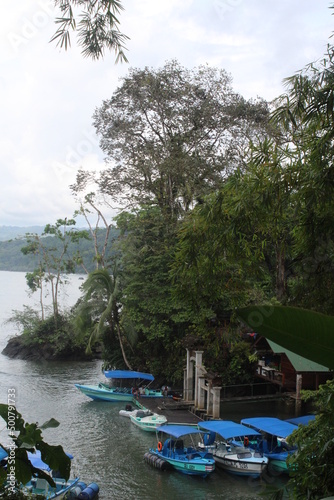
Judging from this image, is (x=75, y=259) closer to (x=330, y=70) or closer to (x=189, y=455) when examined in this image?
(x=189, y=455)

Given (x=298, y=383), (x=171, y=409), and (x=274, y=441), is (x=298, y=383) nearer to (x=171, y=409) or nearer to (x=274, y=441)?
(x=171, y=409)

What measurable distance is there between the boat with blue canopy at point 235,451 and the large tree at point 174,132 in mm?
7447

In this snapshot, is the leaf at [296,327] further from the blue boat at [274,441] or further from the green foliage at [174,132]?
the green foliage at [174,132]

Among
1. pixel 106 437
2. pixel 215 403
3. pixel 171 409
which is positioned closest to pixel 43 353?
pixel 171 409

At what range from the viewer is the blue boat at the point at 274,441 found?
1089 cm

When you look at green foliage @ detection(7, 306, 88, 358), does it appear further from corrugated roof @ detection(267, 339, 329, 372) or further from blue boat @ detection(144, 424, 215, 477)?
corrugated roof @ detection(267, 339, 329, 372)

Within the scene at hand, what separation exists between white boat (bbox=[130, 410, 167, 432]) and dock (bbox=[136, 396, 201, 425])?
11.6 inches

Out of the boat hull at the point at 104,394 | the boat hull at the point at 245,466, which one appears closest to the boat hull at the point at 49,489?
the boat hull at the point at 245,466

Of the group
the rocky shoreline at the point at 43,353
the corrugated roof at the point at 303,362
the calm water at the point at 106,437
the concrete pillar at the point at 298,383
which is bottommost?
the calm water at the point at 106,437

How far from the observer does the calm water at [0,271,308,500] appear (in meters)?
9.79

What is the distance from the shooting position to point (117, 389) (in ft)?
54.4

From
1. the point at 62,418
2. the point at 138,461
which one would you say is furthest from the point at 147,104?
the point at 138,461

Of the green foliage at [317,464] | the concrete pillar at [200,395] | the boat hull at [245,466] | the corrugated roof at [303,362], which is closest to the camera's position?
the corrugated roof at [303,362]

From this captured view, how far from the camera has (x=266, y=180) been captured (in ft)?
15.4
